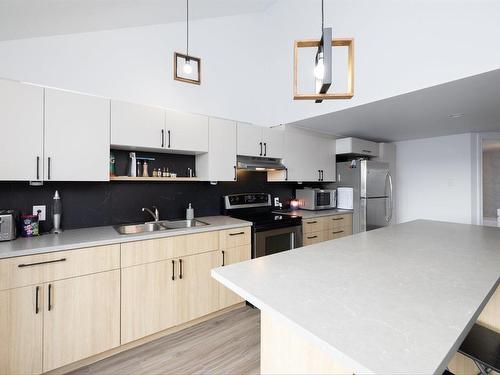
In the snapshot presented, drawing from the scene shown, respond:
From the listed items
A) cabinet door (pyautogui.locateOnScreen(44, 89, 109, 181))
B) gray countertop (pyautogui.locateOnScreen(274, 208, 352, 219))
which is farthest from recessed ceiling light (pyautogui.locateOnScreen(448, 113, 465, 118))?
cabinet door (pyautogui.locateOnScreen(44, 89, 109, 181))

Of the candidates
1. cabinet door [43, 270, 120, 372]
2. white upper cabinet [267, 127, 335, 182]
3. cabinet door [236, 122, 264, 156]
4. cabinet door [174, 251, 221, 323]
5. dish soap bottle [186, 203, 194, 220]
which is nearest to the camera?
cabinet door [43, 270, 120, 372]

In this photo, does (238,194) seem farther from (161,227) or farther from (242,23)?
(242,23)

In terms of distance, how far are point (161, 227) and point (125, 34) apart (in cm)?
196

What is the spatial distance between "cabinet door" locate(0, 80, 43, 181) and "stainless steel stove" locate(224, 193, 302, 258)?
183cm

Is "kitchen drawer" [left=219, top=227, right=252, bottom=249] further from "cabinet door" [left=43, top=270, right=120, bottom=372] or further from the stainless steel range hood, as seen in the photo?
"cabinet door" [left=43, top=270, right=120, bottom=372]

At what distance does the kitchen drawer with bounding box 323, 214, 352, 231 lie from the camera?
133 inches

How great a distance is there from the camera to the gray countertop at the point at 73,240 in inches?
60.4

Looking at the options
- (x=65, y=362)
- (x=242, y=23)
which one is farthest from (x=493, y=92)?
(x=65, y=362)

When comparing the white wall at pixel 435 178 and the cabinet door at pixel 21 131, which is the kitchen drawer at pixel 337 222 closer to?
the white wall at pixel 435 178

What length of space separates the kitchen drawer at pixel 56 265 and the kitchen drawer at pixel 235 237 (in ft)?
3.09

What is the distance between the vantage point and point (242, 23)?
129 inches

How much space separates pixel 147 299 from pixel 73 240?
728 millimetres

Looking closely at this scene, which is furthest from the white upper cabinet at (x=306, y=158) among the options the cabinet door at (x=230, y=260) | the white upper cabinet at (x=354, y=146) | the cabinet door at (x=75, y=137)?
the cabinet door at (x=75, y=137)

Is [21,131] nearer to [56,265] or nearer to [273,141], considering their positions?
[56,265]
